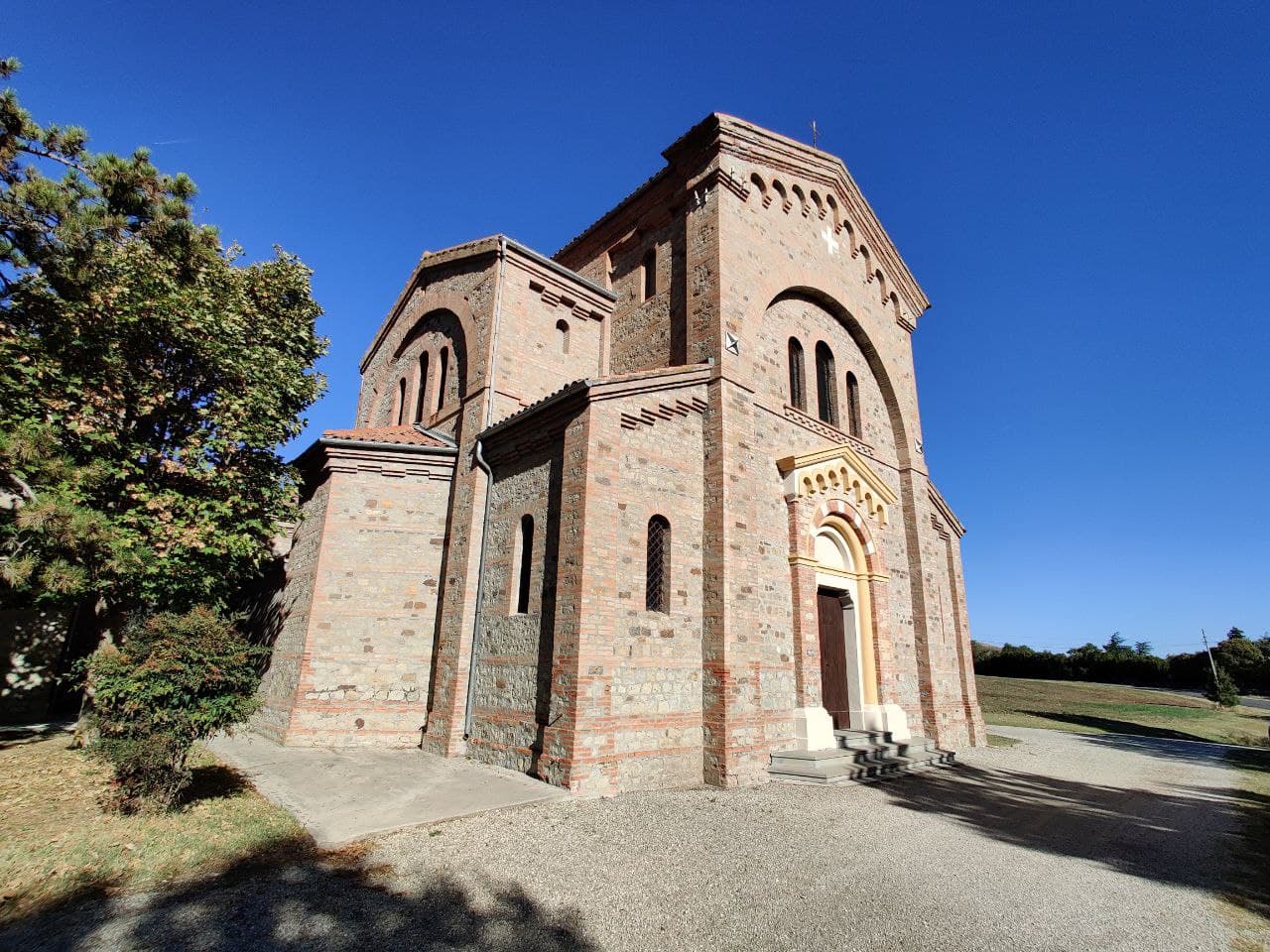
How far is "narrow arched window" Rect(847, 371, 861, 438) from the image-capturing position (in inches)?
599

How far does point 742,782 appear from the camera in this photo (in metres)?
9.20

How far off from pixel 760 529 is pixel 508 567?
4519 millimetres

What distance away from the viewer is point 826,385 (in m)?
14.9

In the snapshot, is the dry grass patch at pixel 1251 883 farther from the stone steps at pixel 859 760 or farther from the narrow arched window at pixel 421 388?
the narrow arched window at pixel 421 388

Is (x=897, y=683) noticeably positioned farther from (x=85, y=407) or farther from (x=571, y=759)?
(x=85, y=407)

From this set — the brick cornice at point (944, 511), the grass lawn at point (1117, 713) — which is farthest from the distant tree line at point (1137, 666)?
the brick cornice at point (944, 511)

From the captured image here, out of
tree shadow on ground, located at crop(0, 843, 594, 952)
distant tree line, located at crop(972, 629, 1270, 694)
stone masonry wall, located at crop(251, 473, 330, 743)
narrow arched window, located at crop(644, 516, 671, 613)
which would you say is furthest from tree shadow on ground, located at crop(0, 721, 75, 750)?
distant tree line, located at crop(972, 629, 1270, 694)

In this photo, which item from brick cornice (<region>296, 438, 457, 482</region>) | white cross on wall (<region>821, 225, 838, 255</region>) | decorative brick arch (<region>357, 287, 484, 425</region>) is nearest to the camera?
brick cornice (<region>296, 438, 457, 482</region>)

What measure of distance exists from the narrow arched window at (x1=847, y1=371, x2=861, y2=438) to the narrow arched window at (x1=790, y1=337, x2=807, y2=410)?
2.26m

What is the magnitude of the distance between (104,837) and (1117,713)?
37.9m

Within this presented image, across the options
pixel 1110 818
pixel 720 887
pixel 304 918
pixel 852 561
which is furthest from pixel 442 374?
pixel 1110 818

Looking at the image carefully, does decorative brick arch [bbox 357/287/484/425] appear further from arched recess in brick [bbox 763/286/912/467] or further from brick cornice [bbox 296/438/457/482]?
arched recess in brick [bbox 763/286/912/467]

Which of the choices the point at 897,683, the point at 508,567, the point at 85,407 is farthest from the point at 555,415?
the point at 897,683

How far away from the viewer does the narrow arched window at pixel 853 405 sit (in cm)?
1521
